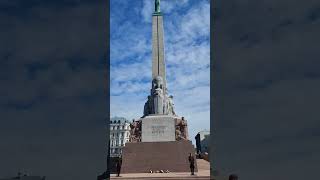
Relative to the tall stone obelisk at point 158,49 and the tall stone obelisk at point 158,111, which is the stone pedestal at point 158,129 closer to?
the tall stone obelisk at point 158,111

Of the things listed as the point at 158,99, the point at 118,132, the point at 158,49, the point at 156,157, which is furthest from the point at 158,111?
the point at 118,132

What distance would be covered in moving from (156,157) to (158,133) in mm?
4485

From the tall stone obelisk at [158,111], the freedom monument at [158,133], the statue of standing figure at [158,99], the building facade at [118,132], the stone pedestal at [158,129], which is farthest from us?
the building facade at [118,132]

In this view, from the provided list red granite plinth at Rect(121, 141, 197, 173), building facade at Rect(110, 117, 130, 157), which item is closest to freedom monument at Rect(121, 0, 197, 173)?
red granite plinth at Rect(121, 141, 197, 173)

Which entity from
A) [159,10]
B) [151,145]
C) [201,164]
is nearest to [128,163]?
[151,145]

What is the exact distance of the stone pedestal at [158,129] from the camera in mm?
28344

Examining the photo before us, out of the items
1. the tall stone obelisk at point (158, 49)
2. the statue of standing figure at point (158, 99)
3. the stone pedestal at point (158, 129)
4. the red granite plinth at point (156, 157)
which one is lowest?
the red granite plinth at point (156, 157)

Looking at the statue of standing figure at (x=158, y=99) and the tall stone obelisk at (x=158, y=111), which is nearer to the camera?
the tall stone obelisk at (x=158, y=111)

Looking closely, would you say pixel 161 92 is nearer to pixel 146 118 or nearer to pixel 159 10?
pixel 146 118

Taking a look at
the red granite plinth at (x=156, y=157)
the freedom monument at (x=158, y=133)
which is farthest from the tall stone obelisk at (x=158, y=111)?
the red granite plinth at (x=156, y=157)

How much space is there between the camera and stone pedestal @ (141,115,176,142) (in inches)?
1116

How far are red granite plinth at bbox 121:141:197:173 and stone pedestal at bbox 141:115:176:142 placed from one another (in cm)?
322

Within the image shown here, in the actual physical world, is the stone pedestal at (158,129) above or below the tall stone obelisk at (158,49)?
below

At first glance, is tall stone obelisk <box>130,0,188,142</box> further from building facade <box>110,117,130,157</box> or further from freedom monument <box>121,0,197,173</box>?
building facade <box>110,117,130,157</box>
